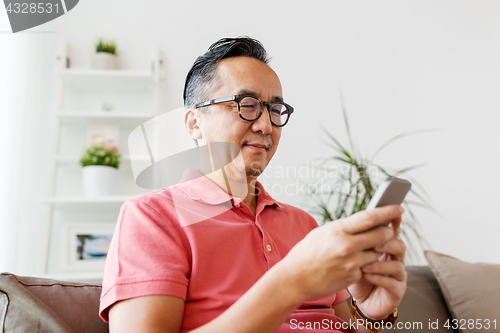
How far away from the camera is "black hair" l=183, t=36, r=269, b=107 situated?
1163 millimetres

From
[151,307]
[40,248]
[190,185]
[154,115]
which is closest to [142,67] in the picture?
[154,115]

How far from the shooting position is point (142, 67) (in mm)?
2221

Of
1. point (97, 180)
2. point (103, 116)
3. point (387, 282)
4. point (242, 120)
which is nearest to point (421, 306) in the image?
point (387, 282)

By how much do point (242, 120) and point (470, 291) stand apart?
1.01 m

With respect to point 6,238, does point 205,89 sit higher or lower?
higher

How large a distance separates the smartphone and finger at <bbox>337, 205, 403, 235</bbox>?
0.09ft

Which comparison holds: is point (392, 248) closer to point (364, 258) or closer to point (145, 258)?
point (364, 258)

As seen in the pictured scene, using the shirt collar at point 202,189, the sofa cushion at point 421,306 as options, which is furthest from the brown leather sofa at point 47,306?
the sofa cushion at point 421,306

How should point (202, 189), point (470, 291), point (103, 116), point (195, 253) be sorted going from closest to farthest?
point (195, 253) < point (202, 189) < point (470, 291) < point (103, 116)

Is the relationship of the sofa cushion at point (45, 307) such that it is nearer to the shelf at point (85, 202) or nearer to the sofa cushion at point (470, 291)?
the shelf at point (85, 202)

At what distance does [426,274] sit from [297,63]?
1.40 metres

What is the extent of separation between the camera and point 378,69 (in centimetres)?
246

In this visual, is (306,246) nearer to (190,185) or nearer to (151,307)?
(151,307)

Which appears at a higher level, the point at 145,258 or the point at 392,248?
the point at 392,248
